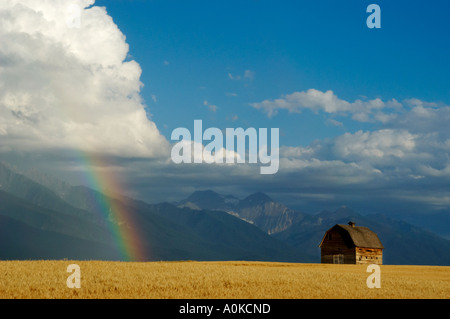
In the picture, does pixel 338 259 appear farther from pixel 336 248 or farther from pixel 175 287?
pixel 175 287

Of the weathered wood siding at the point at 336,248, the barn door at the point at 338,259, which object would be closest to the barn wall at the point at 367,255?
the weathered wood siding at the point at 336,248

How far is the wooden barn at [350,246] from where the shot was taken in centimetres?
9388

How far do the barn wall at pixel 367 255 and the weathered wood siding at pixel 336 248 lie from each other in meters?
1.01

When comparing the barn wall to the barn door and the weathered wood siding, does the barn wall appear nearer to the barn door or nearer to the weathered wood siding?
the weathered wood siding

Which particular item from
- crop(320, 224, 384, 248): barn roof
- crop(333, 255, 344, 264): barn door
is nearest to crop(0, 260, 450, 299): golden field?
crop(320, 224, 384, 248): barn roof

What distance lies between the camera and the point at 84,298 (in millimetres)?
24344

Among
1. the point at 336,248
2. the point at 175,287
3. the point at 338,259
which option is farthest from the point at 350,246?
the point at 175,287

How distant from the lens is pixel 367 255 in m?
95.9

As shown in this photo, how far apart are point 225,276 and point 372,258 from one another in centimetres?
6737

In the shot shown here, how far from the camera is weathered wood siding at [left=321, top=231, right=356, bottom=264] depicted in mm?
94062
